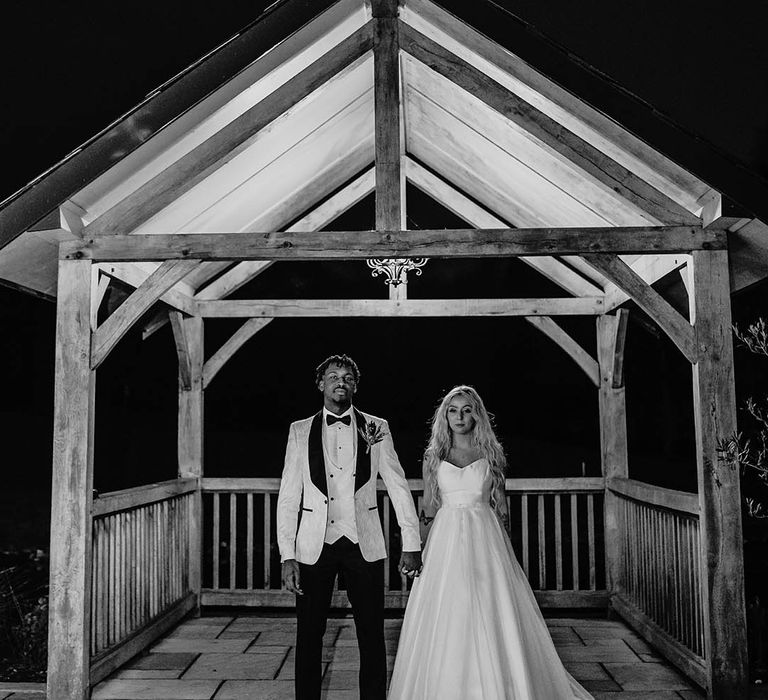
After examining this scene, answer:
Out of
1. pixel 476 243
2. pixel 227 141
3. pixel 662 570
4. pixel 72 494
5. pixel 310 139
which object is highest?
pixel 310 139

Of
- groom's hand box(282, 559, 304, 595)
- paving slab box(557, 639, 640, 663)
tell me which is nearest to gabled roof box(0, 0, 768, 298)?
groom's hand box(282, 559, 304, 595)

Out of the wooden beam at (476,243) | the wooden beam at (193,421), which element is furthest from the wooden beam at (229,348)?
the wooden beam at (476,243)

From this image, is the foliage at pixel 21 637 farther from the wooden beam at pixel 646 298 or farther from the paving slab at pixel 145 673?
the wooden beam at pixel 646 298

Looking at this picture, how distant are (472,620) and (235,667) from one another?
6.96 ft

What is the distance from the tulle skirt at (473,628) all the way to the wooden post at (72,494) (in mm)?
1744

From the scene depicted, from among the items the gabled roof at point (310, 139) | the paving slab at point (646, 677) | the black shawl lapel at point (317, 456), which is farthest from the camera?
the paving slab at point (646, 677)

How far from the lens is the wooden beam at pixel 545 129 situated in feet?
15.5

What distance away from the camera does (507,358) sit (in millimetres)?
10109

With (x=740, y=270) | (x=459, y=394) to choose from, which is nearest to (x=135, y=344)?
(x=459, y=394)

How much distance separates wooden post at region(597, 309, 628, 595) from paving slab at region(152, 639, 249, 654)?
309 cm

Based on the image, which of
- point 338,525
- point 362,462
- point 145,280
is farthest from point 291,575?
point 145,280

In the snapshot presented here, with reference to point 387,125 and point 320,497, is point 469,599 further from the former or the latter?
point 387,125

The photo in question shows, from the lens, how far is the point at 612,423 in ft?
24.1

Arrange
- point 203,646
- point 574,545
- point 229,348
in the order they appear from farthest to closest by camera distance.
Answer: point 229,348
point 574,545
point 203,646
